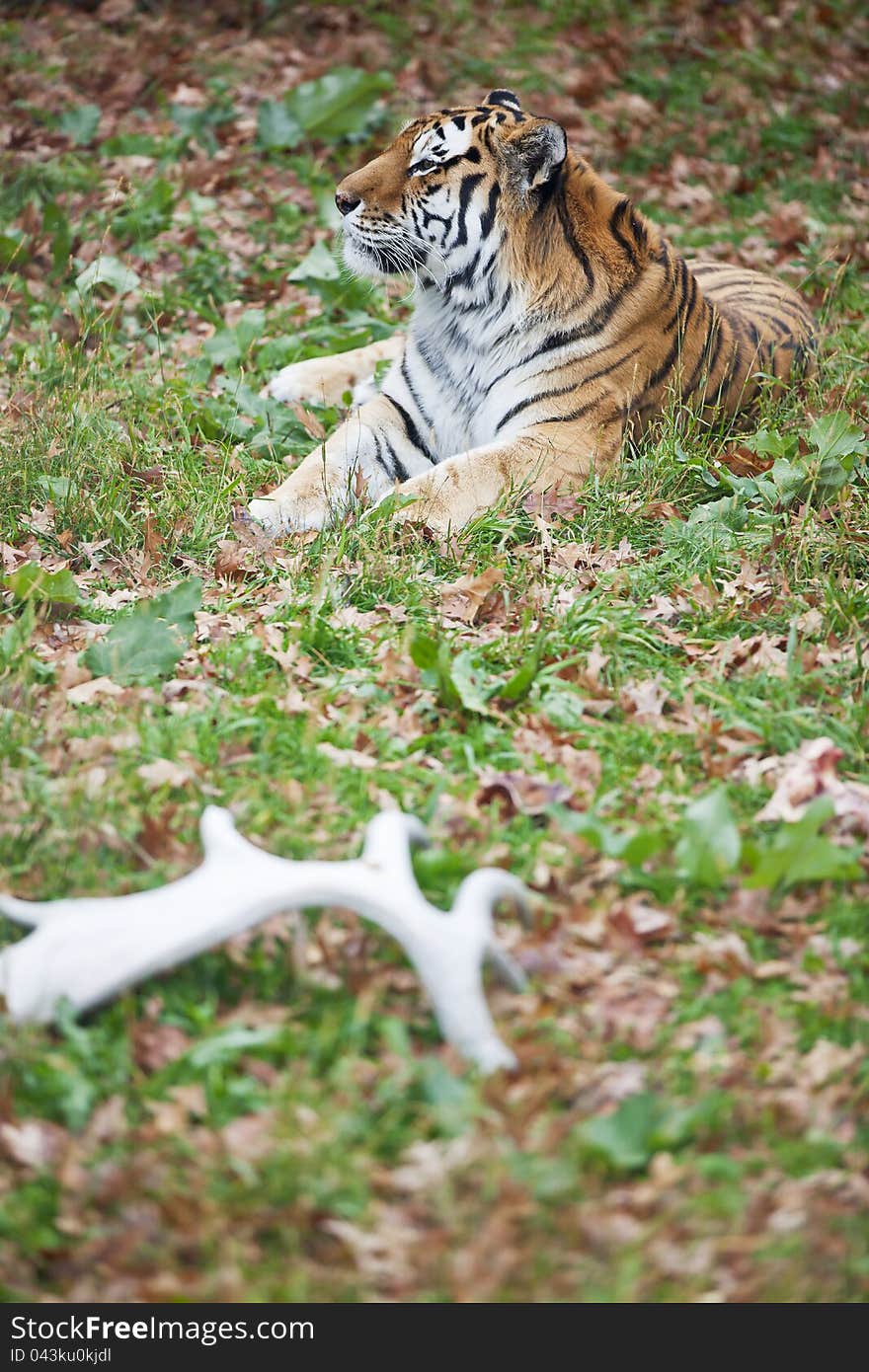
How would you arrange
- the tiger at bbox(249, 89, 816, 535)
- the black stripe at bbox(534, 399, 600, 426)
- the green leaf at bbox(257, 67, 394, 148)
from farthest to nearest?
the green leaf at bbox(257, 67, 394, 148), the black stripe at bbox(534, 399, 600, 426), the tiger at bbox(249, 89, 816, 535)

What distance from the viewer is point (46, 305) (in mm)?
6105

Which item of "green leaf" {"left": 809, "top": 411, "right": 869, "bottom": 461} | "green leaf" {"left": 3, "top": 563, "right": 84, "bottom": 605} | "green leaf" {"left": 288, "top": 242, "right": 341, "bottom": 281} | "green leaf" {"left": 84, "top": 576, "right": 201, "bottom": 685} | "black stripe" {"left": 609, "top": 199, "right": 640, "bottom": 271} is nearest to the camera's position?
"green leaf" {"left": 84, "top": 576, "right": 201, "bottom": 685}

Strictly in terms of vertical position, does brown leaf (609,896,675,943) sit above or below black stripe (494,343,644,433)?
below

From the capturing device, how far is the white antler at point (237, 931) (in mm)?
2414

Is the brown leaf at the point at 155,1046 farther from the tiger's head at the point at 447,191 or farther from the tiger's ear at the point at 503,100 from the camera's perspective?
the tiger's ear at the point at 503,100

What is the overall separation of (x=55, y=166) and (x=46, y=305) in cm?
146

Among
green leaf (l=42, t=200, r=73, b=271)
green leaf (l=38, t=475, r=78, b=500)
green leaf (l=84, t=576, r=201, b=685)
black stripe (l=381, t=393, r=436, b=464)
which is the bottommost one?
green leaf (l=84, t=576, r=201, b=685)

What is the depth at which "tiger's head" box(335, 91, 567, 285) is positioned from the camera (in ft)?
15.0

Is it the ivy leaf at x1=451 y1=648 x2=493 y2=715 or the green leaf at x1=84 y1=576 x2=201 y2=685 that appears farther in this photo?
the green leaf at x1=84 y1=576 x2=201 y2=685

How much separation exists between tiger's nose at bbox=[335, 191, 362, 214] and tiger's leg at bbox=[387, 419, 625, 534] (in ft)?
3.32

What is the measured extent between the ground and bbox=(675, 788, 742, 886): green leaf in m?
0.01

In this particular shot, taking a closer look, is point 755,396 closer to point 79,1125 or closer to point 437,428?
point 437,428

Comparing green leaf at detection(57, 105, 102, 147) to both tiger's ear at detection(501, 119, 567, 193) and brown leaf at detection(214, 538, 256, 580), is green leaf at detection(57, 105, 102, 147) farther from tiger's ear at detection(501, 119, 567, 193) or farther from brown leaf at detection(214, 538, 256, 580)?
brown leaf at detection(214, 538, 256, 580)

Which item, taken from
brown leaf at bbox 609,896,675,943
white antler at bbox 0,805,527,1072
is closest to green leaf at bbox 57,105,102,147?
white antler at bbox 0,805,527,1072
